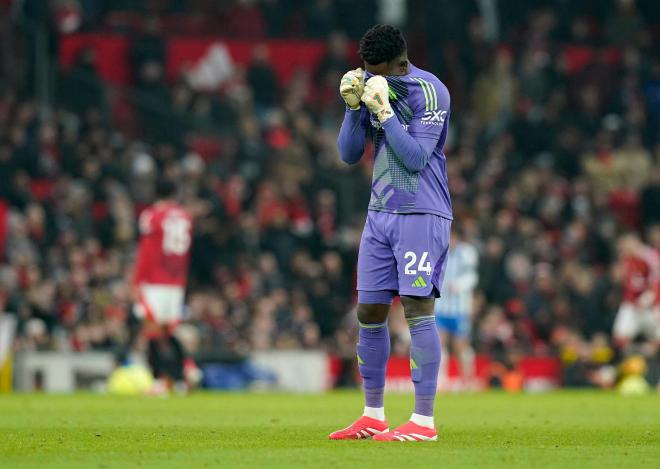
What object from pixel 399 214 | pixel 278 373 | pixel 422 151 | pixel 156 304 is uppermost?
pixel 422 151

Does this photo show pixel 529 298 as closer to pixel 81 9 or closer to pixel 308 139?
pixel 308 139

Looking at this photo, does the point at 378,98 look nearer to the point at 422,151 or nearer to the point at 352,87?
the point at 352,87

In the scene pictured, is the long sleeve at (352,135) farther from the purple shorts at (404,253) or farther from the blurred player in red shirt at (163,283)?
the blurred player in red shirt at (163,283)

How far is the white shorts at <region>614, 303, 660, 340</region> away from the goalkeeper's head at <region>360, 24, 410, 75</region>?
1201 cm

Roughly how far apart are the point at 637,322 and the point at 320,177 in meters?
5.65

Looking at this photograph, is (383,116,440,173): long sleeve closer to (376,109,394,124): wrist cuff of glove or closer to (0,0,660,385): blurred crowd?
(376,109,394,124): wrist cuff of glove

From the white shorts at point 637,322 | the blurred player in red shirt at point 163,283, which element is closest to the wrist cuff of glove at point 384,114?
the blurred player in red shirt at point 163,283

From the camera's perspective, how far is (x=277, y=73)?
82.4ft

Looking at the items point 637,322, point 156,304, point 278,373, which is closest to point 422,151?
point 156,304

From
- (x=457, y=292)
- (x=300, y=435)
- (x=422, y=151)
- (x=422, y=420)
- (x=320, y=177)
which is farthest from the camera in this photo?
(x=320, y=177)

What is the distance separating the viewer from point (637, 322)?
1959 centimetres

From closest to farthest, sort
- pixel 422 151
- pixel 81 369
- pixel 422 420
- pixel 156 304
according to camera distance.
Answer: pixel 422 420
pixel 422 151
pixel 156 304
pixel 81 369

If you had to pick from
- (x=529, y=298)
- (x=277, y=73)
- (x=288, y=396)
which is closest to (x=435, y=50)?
(x=277, y=73)

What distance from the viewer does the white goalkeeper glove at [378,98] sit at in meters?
7.92
